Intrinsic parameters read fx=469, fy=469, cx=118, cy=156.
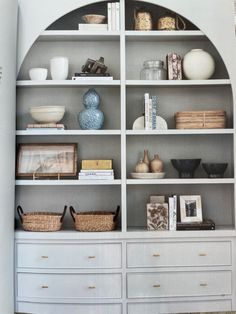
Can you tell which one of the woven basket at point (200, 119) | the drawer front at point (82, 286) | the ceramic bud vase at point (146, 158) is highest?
the woven basket at point (200, 119)

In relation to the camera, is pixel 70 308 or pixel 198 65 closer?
pixel 70 308

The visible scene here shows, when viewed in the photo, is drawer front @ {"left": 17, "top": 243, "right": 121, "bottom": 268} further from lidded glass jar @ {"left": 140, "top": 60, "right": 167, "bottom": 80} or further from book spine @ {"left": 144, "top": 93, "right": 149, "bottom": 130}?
lidded glass jar @ {"left": 140, "top": 60, "right": 167, "bottom": 80}

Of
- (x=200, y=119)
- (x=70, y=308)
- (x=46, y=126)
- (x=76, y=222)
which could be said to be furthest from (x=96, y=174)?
(x=70, y=308)

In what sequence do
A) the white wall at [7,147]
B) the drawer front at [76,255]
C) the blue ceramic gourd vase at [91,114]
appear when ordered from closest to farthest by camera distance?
1. the white wall at [7,147]
2. the drawer front at [76,255]
3. the blue ceramic gourd vase at [91,114]

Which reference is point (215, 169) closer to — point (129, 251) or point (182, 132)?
point (182, 132)

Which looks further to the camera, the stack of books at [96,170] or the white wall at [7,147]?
the stack of books at [96,170]

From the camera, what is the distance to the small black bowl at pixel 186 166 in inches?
132

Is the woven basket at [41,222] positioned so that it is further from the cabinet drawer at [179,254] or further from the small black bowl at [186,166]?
the small black bowl at [186,166]

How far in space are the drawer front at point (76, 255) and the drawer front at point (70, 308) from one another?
27 cm

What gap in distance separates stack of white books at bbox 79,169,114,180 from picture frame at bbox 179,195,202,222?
1.83 feet

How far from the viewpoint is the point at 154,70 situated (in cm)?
342

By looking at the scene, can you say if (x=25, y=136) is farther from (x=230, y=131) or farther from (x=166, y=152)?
(x=230, y=131)

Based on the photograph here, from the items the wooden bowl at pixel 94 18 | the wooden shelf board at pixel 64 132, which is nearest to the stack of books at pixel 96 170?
the wooden shelf board at pixel 64 132

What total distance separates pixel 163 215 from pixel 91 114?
881 millimetres
